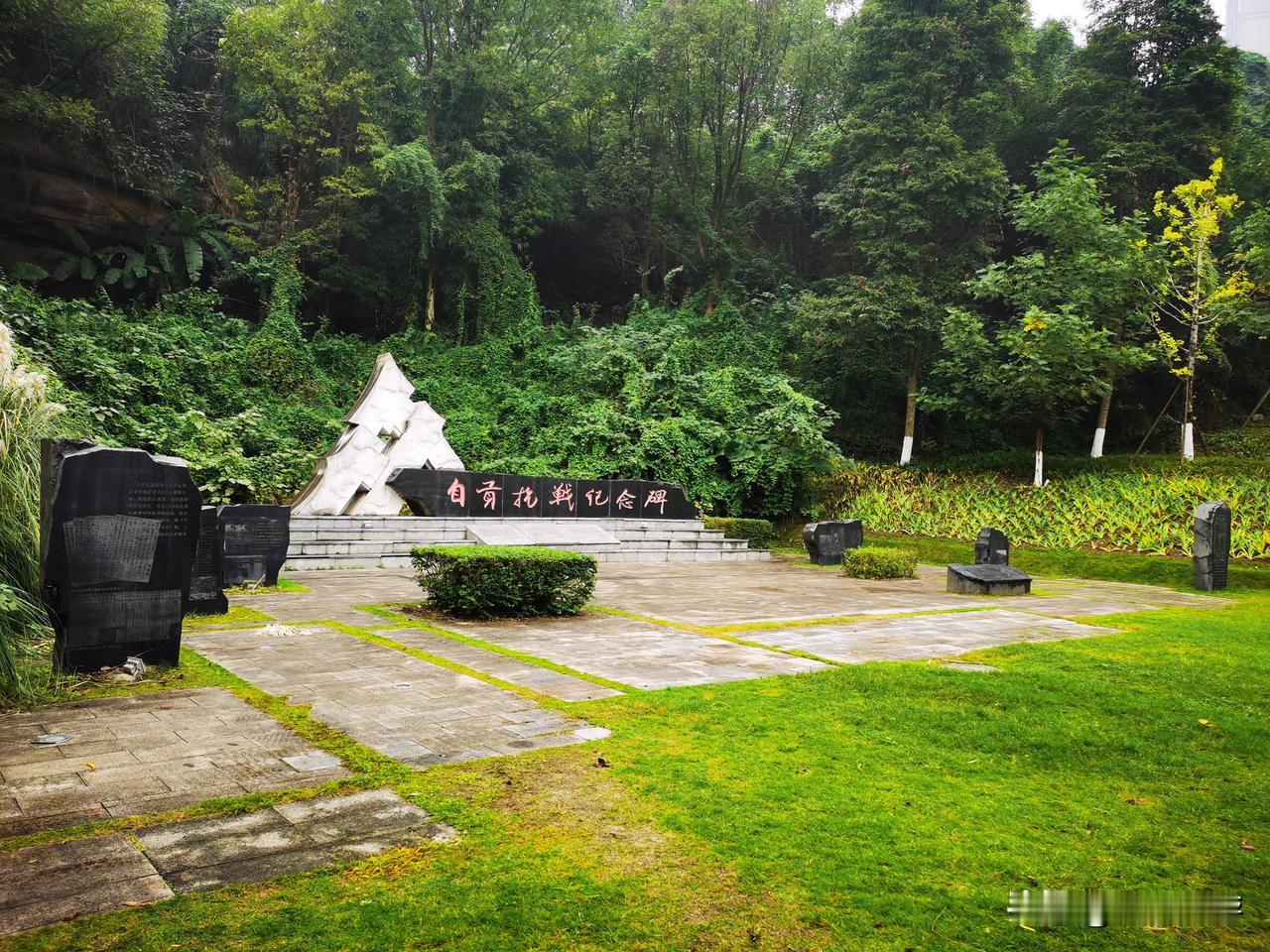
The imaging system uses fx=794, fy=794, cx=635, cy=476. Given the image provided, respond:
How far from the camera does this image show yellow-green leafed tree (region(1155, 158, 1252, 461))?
17.0m

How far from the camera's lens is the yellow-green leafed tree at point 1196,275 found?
17.0 metres

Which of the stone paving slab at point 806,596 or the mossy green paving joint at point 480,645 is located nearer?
the mossy green paving joint at point 480,645

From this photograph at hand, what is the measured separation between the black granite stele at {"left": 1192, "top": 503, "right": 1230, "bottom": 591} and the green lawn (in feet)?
25.7

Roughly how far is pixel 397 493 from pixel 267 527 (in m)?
4.25

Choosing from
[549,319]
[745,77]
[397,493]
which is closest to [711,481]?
[397,493]

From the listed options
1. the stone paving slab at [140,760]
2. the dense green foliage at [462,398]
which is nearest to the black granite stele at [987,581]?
the dense green foliage at [462,398]

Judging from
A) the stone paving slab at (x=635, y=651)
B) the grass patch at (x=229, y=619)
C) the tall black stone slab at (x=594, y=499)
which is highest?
the tall black stone slab at (x=594, y=499)

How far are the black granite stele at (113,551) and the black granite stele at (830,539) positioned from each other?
11614 mm

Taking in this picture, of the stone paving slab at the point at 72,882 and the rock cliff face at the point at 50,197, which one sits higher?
the rock cliff face at the point at 50,197

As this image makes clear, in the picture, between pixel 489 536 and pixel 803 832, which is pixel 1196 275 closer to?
pixel 489 536

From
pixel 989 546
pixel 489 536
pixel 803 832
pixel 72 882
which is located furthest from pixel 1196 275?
pixel 72 882

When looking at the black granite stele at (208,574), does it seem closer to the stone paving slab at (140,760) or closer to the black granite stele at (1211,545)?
the stone paving slab at (140,760)

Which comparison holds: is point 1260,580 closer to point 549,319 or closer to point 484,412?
point 484,412

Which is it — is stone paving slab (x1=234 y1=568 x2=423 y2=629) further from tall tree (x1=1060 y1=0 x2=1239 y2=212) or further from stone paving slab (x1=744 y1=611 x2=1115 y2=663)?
tall tree (x1=1060 y1=0 x2=1239 y2=212)
